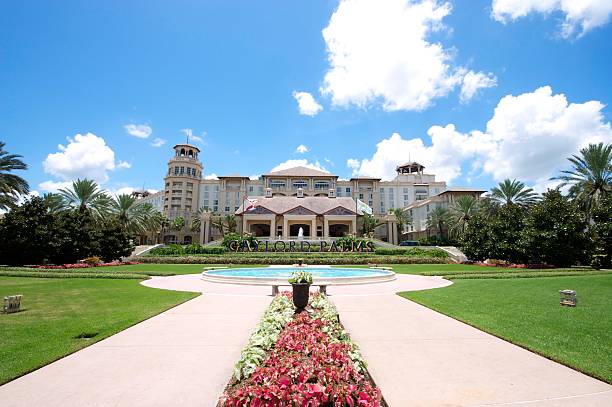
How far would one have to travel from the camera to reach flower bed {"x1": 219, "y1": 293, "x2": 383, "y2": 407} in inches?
134

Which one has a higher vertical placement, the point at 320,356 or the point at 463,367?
the point at 320,356

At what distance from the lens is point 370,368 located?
535cm

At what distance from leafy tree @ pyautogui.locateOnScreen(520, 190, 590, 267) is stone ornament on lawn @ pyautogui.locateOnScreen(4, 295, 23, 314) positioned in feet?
115

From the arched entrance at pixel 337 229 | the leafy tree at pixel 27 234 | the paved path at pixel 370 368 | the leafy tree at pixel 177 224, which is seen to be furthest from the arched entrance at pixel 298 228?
the paved path at pixel 370 368

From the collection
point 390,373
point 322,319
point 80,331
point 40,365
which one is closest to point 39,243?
point 80,331

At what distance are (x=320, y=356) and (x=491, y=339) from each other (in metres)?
4.69

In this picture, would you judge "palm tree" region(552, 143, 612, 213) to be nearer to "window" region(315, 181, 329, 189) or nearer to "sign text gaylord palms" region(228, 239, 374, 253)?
"sign text gaylord palms" region(228, 239, 374, 253)

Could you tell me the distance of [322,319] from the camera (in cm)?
688

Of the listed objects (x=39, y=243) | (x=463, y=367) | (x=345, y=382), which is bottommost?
(x=463, y=367)

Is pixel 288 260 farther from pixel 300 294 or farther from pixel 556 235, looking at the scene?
pixel 300 294

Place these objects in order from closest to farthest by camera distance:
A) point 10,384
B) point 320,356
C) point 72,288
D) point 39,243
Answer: point 320,356, point 10,384, point 72,288, point 39,243

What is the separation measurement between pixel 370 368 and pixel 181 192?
92.0 metres

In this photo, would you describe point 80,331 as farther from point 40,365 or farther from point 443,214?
point 443,214

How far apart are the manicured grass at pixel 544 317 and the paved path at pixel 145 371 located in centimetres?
586
